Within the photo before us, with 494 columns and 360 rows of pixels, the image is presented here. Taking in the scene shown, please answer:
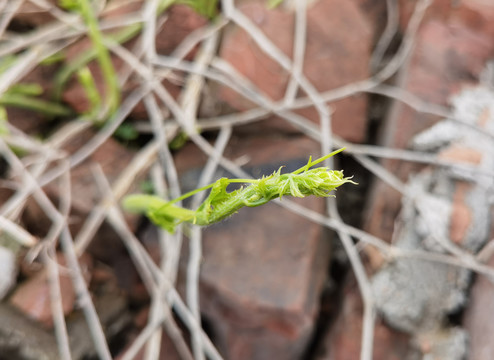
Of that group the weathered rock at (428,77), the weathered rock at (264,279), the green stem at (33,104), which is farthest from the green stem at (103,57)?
the weathered rock at (428,77)

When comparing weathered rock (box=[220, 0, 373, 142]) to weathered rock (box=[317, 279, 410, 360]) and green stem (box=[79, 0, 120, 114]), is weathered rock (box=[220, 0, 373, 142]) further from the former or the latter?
weathered rock (box=[317, 279, 410, 360])

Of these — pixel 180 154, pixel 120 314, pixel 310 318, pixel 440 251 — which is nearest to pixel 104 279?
pixel 120 314

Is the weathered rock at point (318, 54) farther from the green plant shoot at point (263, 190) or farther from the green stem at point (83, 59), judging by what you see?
the green plant shoot at point (263, 190)

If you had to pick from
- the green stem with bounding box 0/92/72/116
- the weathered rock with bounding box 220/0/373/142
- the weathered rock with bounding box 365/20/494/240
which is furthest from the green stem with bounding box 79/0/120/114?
the weathered rock with bounding box 365/20/494/240

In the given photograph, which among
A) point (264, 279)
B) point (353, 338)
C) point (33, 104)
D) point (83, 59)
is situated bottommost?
point (353, 338)

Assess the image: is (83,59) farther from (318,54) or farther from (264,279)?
(264,279)

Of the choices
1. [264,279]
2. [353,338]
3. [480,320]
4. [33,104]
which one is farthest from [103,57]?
[480,320]
